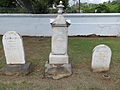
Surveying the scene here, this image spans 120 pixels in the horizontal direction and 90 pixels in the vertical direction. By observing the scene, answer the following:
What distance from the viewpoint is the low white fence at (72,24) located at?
10.6 metres

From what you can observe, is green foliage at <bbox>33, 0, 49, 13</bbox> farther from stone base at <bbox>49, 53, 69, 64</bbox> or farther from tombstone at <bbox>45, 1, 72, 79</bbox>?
stone base at <bbox>49, 53, 69, 64</bbox>

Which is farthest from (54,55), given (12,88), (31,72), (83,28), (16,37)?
(83,28)

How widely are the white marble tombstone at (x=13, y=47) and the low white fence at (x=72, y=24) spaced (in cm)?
590

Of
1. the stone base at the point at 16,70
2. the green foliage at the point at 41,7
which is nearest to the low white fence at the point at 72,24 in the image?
the green foliage at the point at 41,7

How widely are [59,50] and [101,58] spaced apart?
1126 millimetres

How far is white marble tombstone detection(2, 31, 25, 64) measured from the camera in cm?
480

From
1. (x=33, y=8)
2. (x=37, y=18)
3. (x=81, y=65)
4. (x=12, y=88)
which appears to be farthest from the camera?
(x=33, y=8)

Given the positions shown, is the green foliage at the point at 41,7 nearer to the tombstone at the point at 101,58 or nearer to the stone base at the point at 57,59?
the stone base at the point at 57,59

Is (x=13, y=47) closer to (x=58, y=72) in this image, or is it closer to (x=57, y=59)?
(x=57, y=59)

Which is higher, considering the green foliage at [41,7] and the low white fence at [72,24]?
the green foliage at [41,7]

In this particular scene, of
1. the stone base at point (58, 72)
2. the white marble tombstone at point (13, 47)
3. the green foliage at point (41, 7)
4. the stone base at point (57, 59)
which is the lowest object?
the stone base at point (58, 72)

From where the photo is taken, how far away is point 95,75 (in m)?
4.85

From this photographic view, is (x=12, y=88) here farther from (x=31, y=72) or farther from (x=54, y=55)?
(x=54, y=55)

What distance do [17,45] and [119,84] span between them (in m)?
2.68
